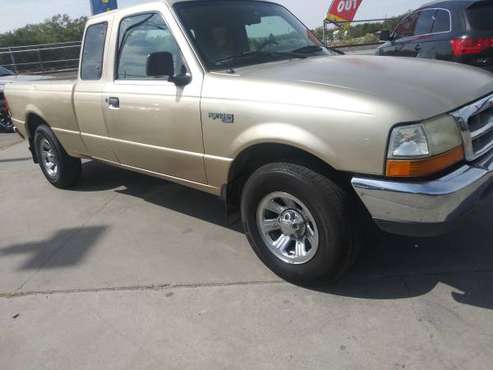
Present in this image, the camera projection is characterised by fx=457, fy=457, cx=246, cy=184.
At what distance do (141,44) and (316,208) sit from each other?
219 centimetres

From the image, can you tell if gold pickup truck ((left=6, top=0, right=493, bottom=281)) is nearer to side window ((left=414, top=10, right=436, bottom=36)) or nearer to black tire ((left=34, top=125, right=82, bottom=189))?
black tire ((left=34, top=125, right=82, bottom=189))

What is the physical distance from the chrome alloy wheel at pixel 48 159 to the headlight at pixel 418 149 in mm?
4352

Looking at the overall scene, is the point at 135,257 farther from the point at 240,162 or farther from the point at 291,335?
the point at 291,335

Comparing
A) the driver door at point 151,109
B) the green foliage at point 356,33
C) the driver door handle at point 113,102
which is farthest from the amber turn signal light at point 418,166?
the green foliage at point 356,33

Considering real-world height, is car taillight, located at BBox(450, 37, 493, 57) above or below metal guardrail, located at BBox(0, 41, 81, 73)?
above

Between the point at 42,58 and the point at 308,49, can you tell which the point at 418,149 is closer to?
the point at 308,49

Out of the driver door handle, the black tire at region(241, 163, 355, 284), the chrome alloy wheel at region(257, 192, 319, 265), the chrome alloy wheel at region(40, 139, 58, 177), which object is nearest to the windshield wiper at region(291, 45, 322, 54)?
the black tire at region(241, 163, 355, 284)

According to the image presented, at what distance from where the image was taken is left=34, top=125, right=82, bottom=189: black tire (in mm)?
5336

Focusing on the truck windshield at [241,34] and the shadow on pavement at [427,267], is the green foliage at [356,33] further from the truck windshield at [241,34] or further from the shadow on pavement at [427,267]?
the shadow on pavement at [427,267]

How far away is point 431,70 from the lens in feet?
10.1

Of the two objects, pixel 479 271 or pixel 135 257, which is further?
pixel 135 257

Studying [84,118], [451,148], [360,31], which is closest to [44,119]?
[84,118]

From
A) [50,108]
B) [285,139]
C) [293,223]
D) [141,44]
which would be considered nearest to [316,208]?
[293,223]

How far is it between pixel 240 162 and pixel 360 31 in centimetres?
2413
